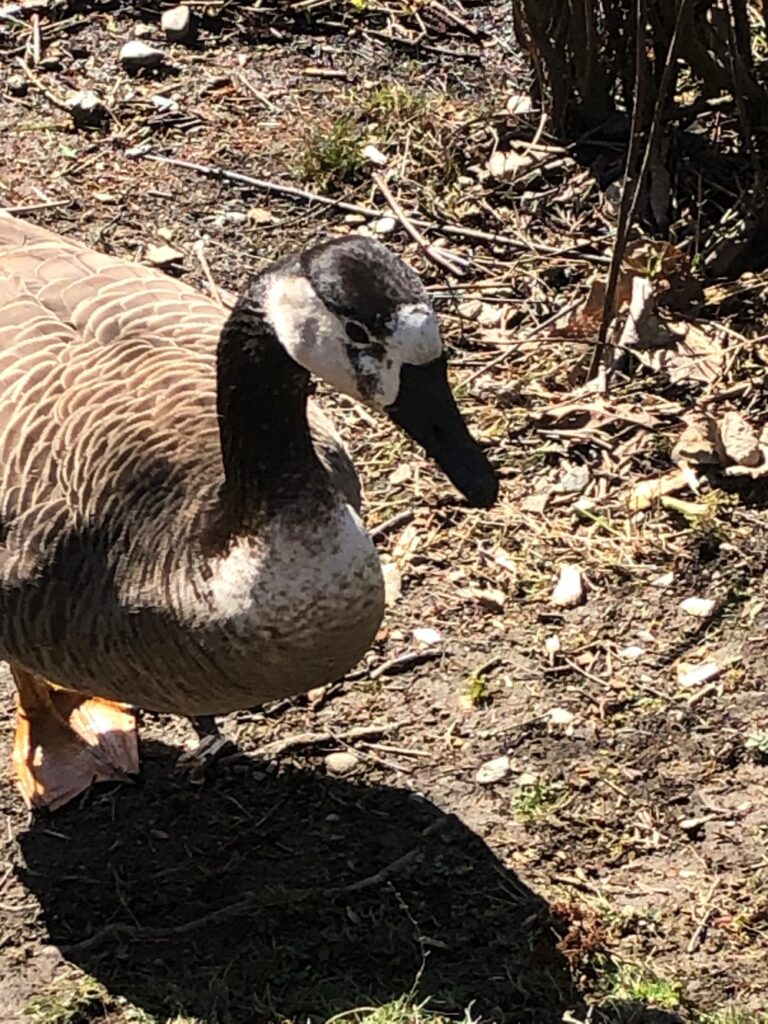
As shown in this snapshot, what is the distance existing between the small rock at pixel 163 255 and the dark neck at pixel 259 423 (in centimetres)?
218

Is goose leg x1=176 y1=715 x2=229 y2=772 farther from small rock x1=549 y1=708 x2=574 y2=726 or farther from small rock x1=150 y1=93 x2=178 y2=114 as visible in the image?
small rock x1=150 y1=93 x2=178 y2=114

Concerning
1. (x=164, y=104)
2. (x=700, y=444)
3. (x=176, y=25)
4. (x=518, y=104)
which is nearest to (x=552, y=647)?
(x=700, y=444)

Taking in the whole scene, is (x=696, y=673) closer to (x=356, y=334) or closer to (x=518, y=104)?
(x=356, y=334)

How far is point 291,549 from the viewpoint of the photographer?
3.10 metres

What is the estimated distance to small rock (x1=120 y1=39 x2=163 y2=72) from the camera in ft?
19.7

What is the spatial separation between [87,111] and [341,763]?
3.03m

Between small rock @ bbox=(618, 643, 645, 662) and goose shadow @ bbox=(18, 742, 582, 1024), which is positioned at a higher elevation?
small rock @ bbox=(618, 643, 645, 662)

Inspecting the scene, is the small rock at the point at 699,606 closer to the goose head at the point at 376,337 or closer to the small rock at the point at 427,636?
the small rock at the point at 427,636

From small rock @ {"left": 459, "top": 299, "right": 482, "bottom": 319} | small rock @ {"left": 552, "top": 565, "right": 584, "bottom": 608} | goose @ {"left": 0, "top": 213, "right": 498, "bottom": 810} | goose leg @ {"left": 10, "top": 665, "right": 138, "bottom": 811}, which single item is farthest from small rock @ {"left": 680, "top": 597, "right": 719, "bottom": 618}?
goose leg @ {"left": 10, "top": 665, "right": 138, "bottom": 811}

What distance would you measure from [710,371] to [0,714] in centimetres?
224

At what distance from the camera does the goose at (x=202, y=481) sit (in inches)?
113

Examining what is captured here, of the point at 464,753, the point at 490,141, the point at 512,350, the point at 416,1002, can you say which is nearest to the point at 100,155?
the point at 490,141

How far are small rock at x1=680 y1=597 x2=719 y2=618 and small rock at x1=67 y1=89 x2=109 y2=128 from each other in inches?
119

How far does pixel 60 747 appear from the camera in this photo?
3814 millimetres
